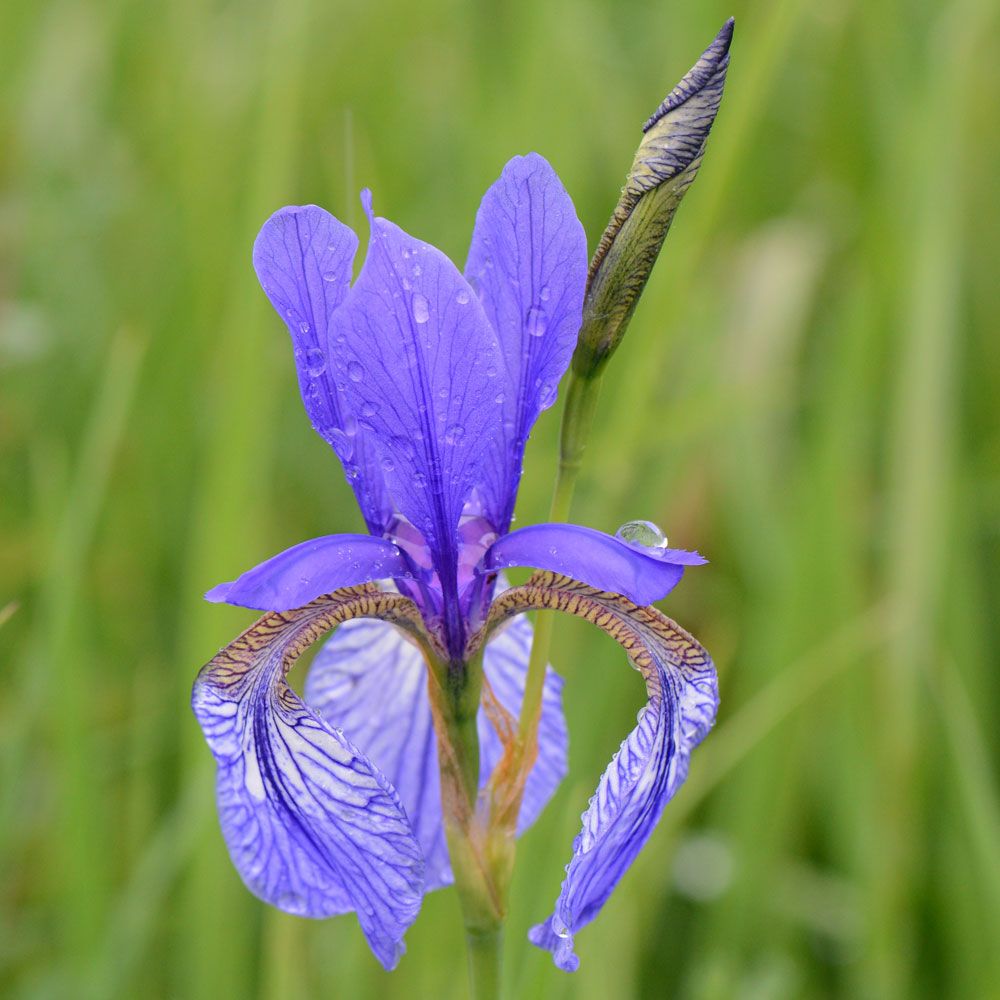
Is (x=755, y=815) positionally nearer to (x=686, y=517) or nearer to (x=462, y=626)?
(x=686, y=517)

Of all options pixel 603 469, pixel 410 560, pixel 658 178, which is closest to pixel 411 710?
pixel 410 560

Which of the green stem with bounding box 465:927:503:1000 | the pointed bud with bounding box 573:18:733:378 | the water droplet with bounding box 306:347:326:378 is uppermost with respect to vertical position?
the pointed bud with bounding box 573:18:733:378

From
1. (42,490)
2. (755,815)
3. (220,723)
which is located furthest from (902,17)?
(220,723)

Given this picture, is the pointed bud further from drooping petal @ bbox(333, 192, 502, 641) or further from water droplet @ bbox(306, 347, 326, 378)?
water droplet @ bbox(306, 347, 326, 378)

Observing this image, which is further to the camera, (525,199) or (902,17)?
(902,17)

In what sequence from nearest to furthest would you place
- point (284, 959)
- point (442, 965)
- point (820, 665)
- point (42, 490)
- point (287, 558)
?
point (287, 558)
point (284, 959)
point (442, 965)
point (42, 490)
point (820, 665)

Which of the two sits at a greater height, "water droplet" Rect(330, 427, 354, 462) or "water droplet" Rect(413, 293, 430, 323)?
"water droplet" Rect(413, 293, 430, 323)

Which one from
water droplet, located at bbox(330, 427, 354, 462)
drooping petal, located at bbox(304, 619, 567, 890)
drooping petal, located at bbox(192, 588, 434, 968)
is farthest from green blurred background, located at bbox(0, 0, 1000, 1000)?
water droplet, located at bbox(330, 427, 354, 462)
